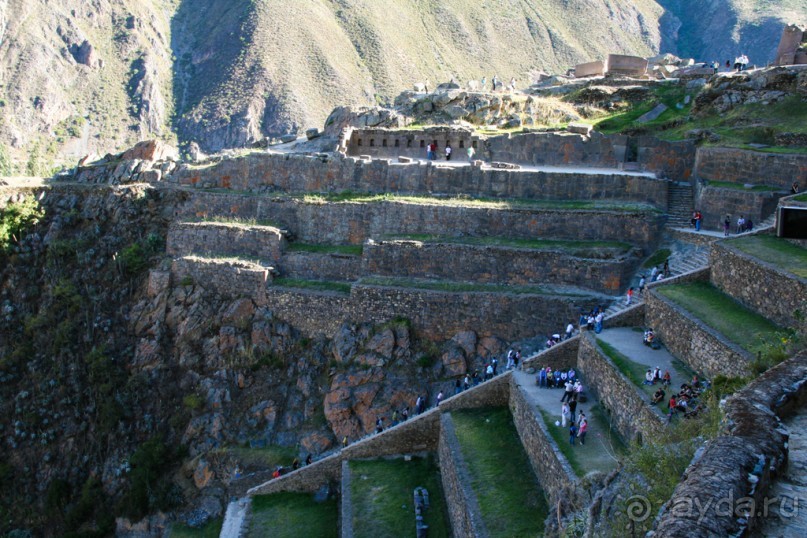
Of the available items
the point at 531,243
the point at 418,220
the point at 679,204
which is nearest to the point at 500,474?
the point at 531,243

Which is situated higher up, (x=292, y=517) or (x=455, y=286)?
(x=455, y=286)

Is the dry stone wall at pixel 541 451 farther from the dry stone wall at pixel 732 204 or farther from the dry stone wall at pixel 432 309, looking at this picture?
the dry stone wall at pixel 732 204

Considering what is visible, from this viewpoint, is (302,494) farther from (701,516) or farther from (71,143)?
(71,143)

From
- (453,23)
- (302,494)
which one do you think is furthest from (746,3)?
(302,494)

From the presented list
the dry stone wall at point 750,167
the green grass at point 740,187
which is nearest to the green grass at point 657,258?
the green grass at point 740,187

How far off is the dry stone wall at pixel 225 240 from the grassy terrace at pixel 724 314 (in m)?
13.4

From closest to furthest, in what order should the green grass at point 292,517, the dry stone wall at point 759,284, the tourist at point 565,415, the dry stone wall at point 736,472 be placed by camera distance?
the dry stone wall at point 736,472, the dry stone wall at point 759,284, the tourist at point 565,415, the green grass at point 292,517

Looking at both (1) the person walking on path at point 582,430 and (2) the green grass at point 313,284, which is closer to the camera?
(1) the person walking on path at point 582,430

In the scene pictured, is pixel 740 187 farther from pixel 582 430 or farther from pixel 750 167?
pixel 582 430

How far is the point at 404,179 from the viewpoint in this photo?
2777 cm

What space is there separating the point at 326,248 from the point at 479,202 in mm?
5465

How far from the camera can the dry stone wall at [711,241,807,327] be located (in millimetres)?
15398

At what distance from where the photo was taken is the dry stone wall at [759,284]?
15398 millimetres

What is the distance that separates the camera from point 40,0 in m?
73.9
